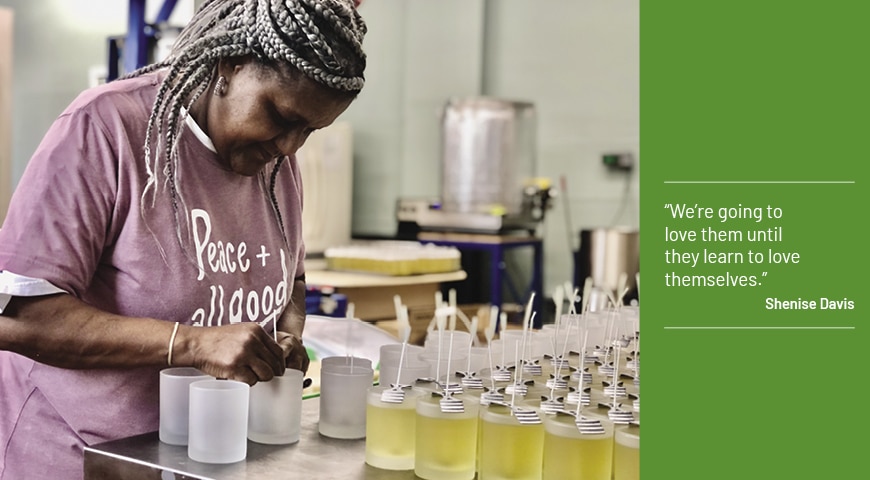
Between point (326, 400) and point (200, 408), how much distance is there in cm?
24

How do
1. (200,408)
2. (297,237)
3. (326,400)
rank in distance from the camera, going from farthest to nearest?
(297,237) → (326,400) → (200,408)

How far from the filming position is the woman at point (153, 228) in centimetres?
131

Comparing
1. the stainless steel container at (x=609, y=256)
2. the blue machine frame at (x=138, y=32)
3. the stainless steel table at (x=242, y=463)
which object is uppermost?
the blue machine frame at (x=138, y=32)

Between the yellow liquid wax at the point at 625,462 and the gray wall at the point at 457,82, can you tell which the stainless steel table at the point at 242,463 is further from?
the gray wall at the point at 457,82

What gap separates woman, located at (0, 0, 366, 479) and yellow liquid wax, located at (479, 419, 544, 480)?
0.37 metres

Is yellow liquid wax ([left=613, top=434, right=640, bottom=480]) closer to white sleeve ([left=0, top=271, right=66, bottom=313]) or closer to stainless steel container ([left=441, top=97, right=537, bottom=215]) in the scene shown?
white sleeve ([left=0, top=271, right=66, bottom=313])

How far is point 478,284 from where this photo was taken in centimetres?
658

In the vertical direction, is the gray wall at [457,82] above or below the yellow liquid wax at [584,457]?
above

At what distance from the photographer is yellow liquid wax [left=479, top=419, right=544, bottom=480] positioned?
119cm

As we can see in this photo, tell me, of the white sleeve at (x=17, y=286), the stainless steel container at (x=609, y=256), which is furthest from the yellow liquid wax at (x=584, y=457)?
the stainless steel container at (x=609, y=256)

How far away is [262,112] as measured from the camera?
146cm

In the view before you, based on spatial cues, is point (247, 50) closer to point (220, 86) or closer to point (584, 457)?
point (220, 86)
